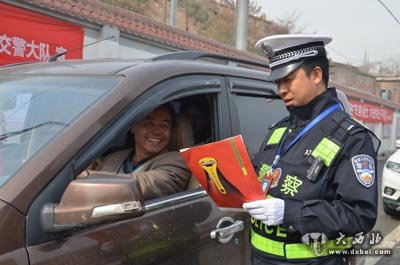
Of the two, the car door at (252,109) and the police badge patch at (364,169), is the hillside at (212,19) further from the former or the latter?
the police badge patch at (364,169)

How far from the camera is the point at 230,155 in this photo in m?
1.77

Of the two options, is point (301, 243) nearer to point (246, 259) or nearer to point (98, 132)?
point (246, 259)

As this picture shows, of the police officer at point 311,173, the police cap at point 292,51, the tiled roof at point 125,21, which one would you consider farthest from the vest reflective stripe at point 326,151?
the tiled roof at point 125,21

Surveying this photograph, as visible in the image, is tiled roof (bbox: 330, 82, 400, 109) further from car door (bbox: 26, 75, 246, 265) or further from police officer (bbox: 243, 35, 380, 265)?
police officer (bbox: 243, 35, 380, 265)

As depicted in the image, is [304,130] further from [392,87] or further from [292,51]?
[392,87]

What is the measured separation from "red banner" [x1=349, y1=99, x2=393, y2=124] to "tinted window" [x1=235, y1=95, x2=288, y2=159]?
15.9 m

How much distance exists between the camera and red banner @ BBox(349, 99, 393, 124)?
1916 cm

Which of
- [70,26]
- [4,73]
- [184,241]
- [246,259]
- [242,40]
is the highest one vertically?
[242,40]

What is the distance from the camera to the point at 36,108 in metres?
1.86

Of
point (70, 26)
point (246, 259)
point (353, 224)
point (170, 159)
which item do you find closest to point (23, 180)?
point (170, 159)

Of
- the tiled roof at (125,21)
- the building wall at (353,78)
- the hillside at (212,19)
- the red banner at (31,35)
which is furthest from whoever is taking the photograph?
the building wall at (353,78)

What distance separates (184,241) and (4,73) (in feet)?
3.97

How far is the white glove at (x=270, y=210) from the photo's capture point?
174 cm

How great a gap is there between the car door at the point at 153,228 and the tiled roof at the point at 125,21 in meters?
4.89
